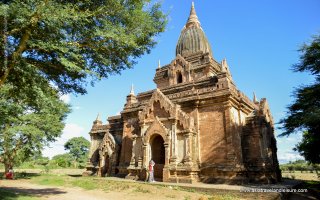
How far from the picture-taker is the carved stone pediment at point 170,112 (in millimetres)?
17859

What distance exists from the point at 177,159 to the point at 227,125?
455 centimetres

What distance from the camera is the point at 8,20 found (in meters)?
7.44

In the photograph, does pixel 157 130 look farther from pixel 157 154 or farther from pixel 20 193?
pixel 20 193

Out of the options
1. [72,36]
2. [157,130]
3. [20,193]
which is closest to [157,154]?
[157,130]

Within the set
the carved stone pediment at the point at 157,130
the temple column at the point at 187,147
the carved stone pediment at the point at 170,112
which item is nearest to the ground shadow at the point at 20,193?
the carved stone pediment at the point at 157,130

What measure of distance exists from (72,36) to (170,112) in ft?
38.1

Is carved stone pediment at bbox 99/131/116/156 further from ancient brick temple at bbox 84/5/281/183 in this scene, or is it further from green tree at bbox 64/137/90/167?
green tree at bbox 64/137/90/167

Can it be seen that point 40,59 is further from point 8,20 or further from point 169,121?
point 169,121

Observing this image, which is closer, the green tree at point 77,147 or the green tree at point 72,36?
the green tree at point 72,36

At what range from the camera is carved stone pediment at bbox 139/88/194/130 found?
1786 centimetres

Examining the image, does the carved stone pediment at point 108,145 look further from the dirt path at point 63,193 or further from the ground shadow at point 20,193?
the ground shadow at point 20,193

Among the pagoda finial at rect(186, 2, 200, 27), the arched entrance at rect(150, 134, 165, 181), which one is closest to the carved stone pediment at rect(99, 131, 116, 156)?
the arched entrance at rect(150, 134, 165, 181)

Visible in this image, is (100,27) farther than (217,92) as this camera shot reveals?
No

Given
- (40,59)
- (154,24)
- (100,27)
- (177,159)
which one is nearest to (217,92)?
(177,159)
